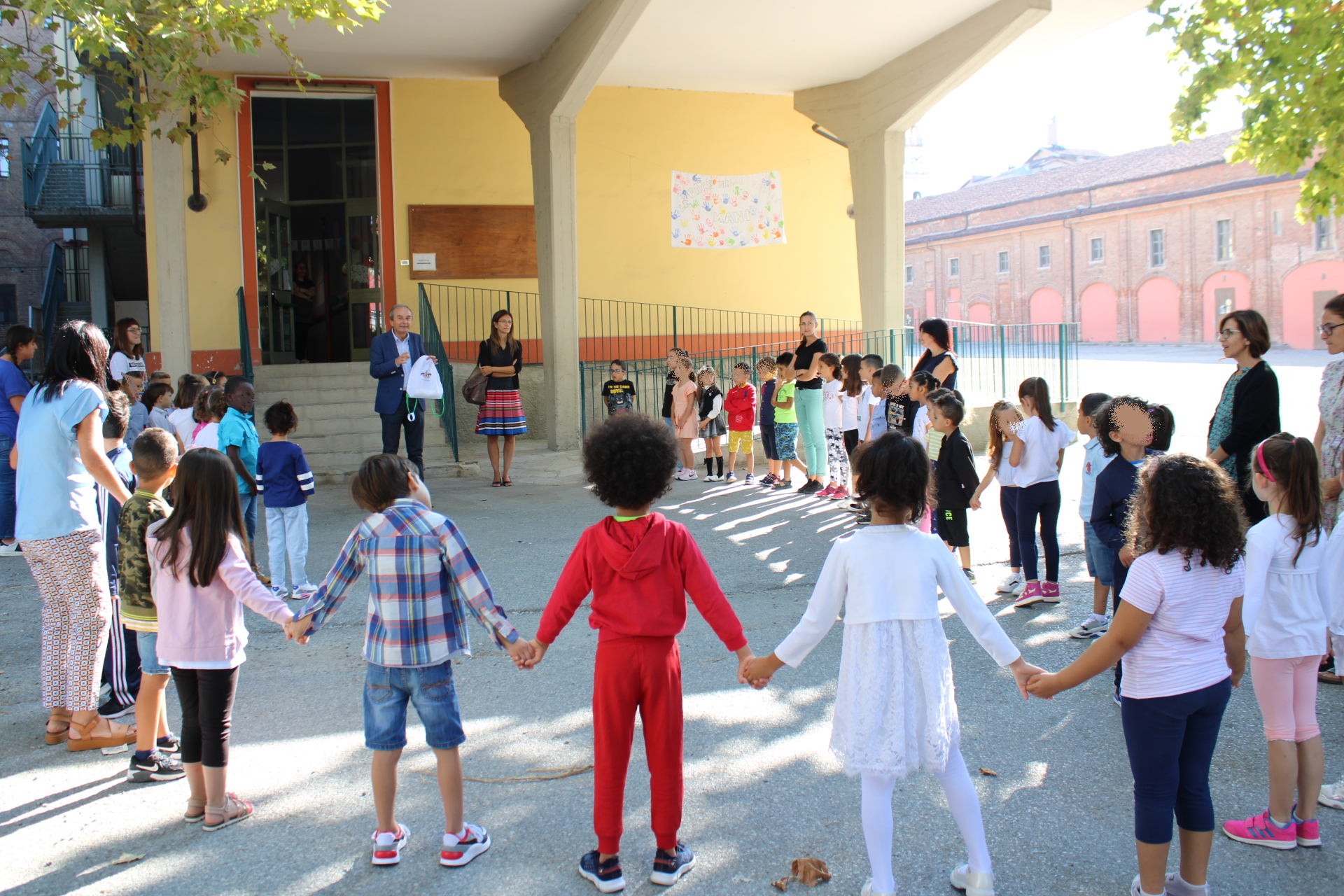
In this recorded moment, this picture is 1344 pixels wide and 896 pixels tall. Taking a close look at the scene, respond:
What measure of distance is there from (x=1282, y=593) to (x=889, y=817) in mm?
1480

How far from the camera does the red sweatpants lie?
2.59 m

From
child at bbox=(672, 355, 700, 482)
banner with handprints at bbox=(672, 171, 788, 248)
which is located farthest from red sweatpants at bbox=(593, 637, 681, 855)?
banner with handprints at bbox=(672, 171, 788, 248)

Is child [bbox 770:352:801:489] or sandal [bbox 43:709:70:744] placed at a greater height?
child [bbox 770:352:801:489]

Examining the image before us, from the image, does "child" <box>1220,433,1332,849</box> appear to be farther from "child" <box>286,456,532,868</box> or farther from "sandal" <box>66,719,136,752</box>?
"sandal" <box>66,719,136,752</box>

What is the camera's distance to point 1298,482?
294 cm

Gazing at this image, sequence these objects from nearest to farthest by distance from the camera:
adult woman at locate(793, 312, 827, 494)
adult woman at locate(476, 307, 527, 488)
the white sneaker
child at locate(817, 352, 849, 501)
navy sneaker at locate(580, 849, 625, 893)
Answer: the white sneaker → navy sneaker at locate(580, 849, 625, 893) → child at locate(817, 352, 849, 501) → adult woman at locate(793, 312, 827, 494) → adult woman at locate(476, 307, 527, 488)

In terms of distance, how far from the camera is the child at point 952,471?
18.4 ft

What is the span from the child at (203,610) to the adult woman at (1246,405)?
4523 mm

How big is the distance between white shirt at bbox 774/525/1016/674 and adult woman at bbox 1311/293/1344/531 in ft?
9.00

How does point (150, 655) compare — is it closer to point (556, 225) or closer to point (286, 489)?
point (286, 489)

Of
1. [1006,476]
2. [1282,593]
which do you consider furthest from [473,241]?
[1282,593]

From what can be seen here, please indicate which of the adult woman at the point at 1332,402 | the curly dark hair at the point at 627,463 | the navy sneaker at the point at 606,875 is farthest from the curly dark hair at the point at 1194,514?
the adult woman at the point at 1332,402

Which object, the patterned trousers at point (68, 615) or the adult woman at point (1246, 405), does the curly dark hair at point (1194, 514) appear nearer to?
the adult woman at point (1246, 405)

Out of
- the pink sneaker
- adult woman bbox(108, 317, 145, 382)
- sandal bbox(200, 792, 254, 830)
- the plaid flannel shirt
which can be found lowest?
the pink sneaker
